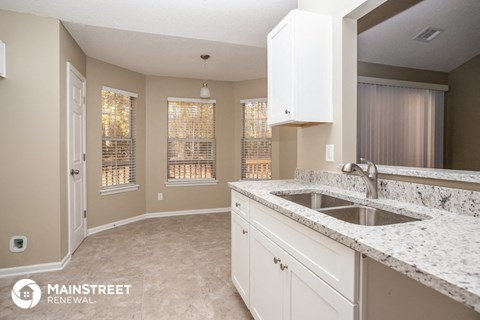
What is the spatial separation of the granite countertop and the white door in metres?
2.75

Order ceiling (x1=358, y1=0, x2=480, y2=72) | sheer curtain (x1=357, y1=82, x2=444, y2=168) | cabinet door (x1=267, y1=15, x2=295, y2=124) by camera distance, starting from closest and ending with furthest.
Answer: cabinet door (x1=267, y1=15, x2=295, y2=124), ceiling (x1=358, y1=0, x2=480, y2=72), sheer curtain (x1=357, y1=82, x2=444, y2=168)

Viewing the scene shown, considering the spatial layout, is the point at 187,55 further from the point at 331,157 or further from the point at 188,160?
the point at 331,157

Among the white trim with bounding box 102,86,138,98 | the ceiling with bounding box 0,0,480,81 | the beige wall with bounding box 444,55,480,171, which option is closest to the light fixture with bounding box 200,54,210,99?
the ceiling with bounding box 0,0,480,81

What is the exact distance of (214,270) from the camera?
8.68 feet

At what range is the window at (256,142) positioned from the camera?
193 inches

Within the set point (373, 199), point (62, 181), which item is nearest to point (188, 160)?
point (62, 181)

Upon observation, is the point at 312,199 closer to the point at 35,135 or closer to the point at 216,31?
the point at 216,31

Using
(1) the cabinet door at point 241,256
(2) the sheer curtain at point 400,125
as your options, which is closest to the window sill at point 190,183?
(2) the sheer curtain at point 400,125

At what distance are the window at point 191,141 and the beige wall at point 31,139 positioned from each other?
88.1 inches

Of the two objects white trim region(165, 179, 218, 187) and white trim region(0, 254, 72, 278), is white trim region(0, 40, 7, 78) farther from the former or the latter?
white trim region(165, 179, 218, 187)

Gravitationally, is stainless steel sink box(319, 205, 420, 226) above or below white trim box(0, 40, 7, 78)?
below

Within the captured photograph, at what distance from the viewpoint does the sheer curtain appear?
368 centimetres

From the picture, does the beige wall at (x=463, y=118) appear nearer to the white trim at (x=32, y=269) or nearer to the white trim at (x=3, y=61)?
the white trim at (x=32, y=269)

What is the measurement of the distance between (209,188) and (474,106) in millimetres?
4322
